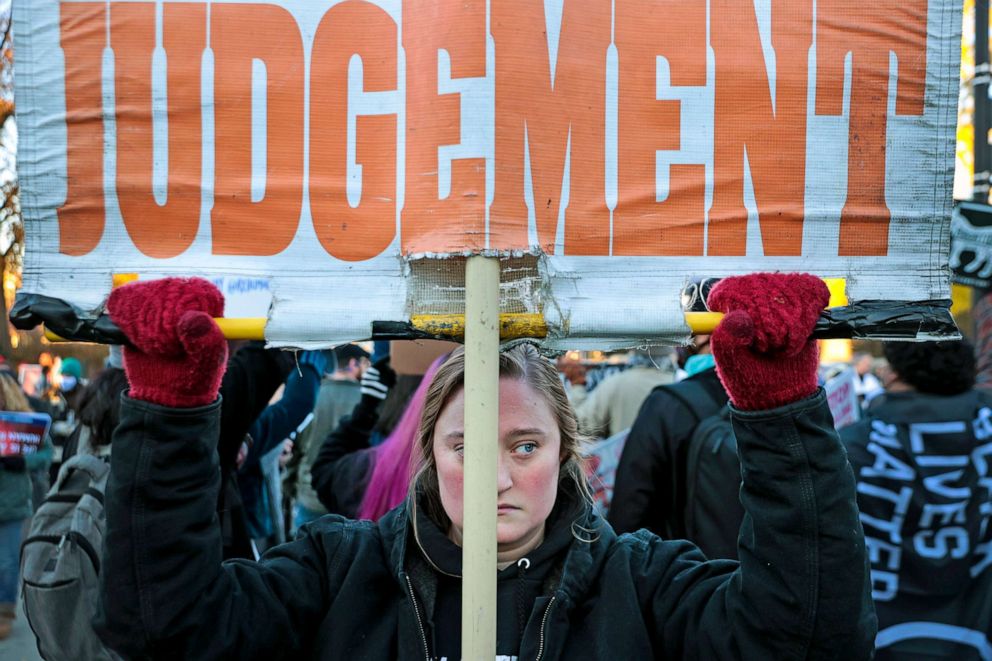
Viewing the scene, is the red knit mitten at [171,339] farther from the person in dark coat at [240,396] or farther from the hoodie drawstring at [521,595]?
the person in dark coat at [240,396]

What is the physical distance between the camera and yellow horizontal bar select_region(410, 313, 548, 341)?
1.82m

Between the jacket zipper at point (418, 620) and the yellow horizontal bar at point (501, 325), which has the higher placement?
the yellow horizontal bar at point (501, 325)

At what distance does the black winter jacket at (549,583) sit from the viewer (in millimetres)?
1664

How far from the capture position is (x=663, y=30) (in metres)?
1.87

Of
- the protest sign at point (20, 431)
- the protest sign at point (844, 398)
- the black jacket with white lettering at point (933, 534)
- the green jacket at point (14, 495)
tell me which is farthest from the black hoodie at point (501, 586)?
the green jacket at point (14, 495)

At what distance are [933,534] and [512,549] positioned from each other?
2.15m

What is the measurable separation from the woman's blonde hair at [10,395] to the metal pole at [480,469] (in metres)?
6.02

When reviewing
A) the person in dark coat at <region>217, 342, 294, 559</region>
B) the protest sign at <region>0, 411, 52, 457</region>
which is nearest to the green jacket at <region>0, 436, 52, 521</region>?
the protest sign at <region>0, 411, 52, 457</region>

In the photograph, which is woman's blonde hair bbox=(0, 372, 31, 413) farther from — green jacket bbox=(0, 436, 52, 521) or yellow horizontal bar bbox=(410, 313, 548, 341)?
yellow horizontal bar bbox=(410, 313, 548, 341)

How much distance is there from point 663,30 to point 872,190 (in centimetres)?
52

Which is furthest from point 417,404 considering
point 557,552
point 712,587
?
point 712,587

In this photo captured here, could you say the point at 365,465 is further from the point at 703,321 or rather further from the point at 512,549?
the point at 703,321

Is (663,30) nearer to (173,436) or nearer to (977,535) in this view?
(173,436)

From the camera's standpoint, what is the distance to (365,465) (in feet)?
12.3
